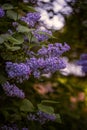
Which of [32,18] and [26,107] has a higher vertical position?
[32,18]

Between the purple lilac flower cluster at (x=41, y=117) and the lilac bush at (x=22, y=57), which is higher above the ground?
the lilac bush at (x=22, y=57)

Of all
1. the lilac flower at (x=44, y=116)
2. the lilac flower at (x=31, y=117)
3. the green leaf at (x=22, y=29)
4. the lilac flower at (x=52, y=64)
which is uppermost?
the green leaf at (x=22, y=29)

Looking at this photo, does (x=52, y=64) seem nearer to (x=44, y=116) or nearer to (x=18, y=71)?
(x=18, y=71)

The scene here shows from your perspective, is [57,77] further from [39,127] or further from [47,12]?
[39,127]

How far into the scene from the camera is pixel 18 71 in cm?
124

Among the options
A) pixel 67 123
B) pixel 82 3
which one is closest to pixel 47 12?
pixel 82 3

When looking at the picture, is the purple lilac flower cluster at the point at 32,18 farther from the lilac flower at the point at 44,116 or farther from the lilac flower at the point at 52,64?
the lilac flower at the point at 44,116

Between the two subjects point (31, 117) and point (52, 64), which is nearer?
point (52, 64)

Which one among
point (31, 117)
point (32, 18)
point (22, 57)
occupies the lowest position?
point (31, 117)

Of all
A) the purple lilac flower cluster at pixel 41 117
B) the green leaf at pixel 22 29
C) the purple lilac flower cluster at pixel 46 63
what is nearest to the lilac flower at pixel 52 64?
the purple lilac flower cluster at pixel 46 63

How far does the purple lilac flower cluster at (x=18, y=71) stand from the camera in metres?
1.23

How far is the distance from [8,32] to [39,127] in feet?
1.39

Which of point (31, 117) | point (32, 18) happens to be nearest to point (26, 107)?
point (31, 117)

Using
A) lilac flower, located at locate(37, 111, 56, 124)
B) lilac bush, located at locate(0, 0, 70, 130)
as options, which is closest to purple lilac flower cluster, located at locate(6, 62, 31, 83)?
lilac bush, located at locate(0, 0, 70, 130)
